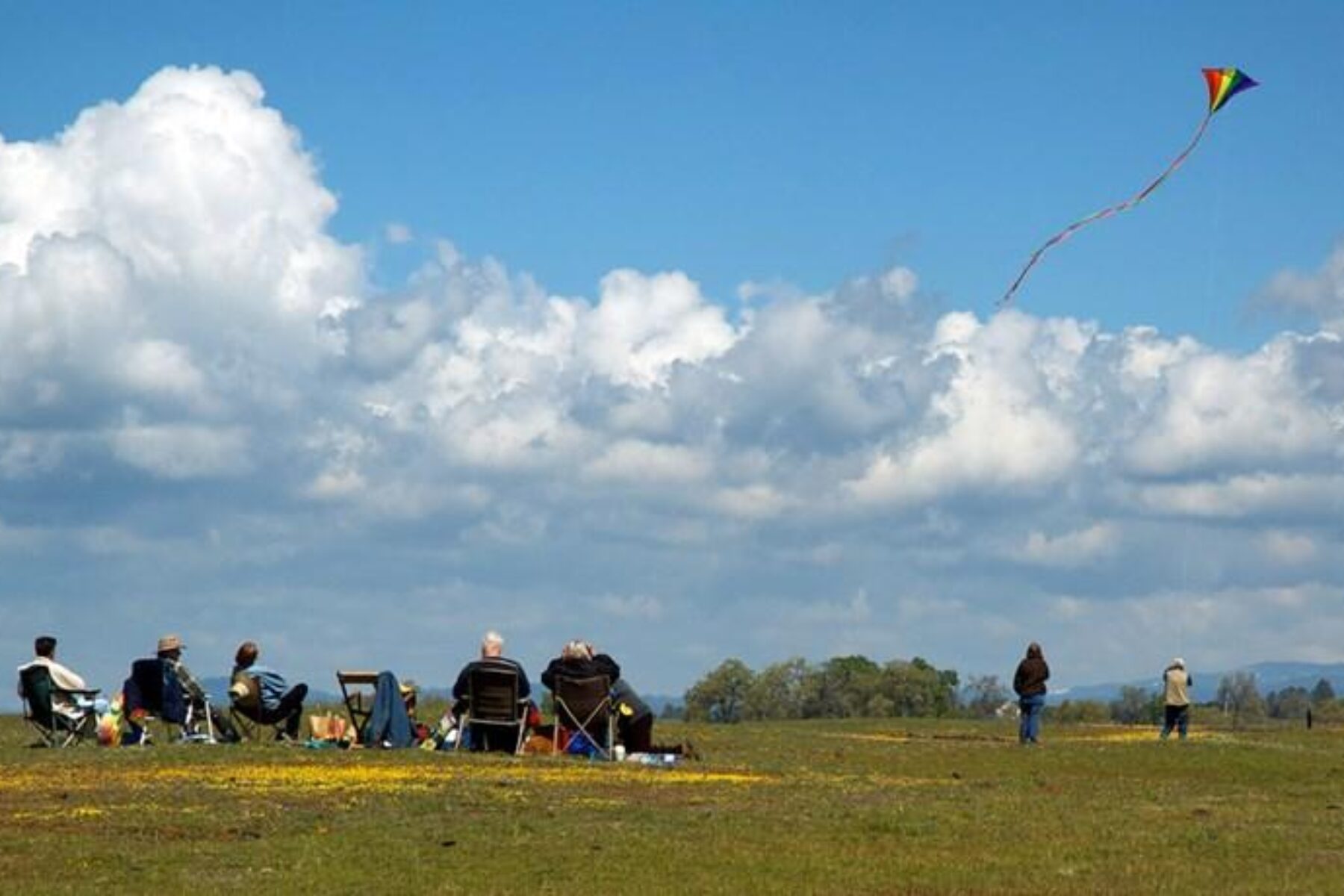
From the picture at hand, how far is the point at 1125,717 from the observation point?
9181 centimetres

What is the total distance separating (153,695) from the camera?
32250mm

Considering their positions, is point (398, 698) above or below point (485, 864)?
above

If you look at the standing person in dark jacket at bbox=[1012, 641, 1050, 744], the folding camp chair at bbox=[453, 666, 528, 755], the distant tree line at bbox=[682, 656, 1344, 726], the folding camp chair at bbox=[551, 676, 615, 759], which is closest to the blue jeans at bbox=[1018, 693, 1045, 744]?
the standing person in dark jacket at bbox=[1012, 641, 1050, 744]

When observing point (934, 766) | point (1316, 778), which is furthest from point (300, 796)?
point (1316, 778)

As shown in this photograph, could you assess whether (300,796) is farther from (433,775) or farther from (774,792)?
(774,792)

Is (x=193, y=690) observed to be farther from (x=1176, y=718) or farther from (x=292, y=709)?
(x=1176, y=718)

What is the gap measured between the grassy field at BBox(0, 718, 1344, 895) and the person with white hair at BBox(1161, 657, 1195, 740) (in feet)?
39.4

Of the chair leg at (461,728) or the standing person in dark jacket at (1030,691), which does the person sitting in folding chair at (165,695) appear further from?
the standing person in dark jacket at (1030,691)

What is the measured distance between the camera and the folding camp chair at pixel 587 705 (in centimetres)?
3122

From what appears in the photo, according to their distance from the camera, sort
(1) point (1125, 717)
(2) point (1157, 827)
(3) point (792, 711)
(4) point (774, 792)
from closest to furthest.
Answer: (2) point (1157, 827) < (4) point (774, 792) < (1) point (1125, 717) < (3) point (792, 711)

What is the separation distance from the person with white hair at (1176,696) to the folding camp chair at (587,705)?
15.8m

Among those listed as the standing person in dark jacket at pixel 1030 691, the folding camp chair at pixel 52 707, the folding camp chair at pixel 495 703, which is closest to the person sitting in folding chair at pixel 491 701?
the folding camp chair at pixel 495 703

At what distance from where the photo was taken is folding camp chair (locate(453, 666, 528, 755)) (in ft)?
102

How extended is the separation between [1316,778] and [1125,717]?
60.4 m
